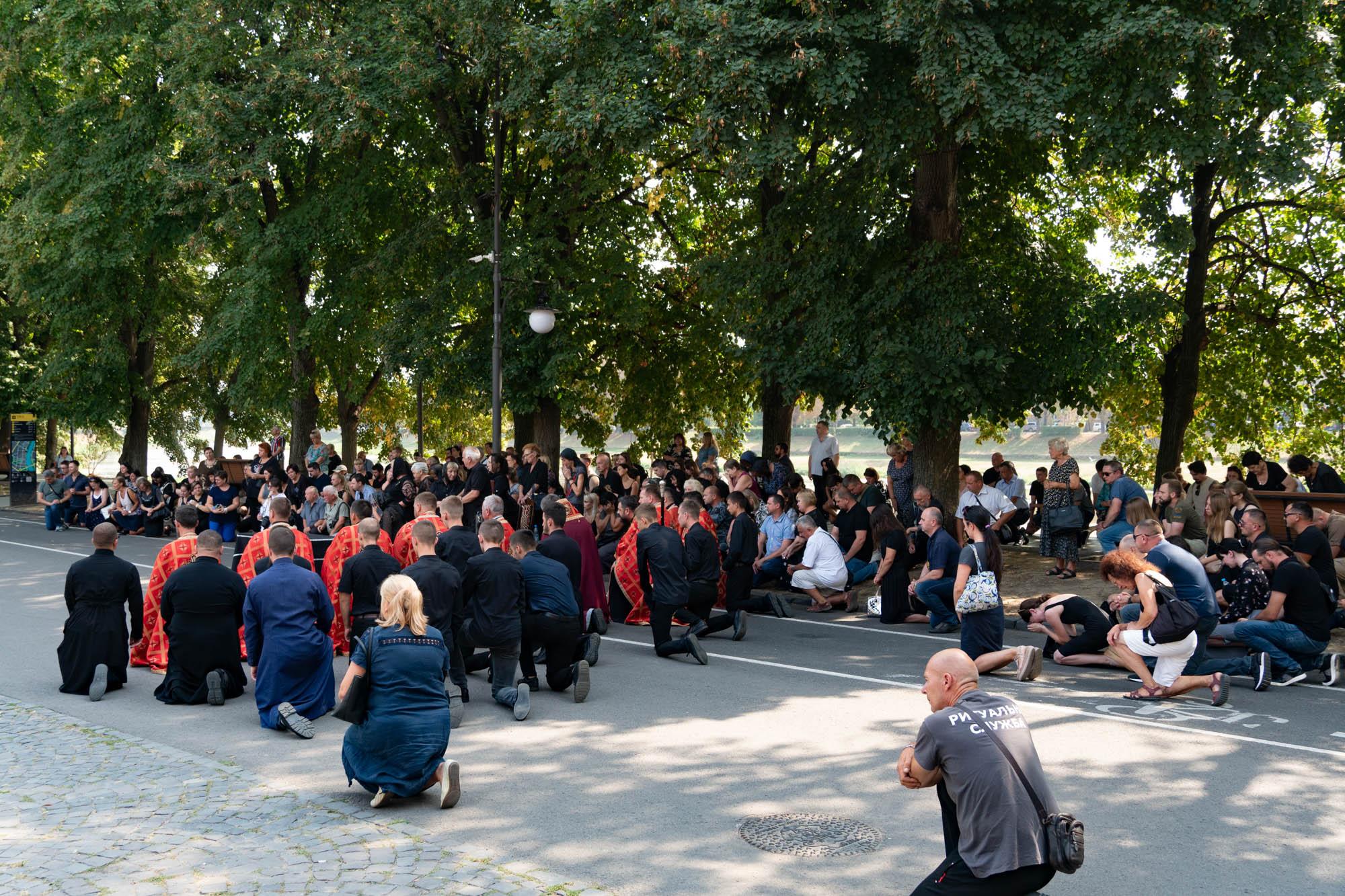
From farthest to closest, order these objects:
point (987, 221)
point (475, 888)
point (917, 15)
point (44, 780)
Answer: point (987, 221) → point (917, 15) → point (44, 780) → point (475, 888)

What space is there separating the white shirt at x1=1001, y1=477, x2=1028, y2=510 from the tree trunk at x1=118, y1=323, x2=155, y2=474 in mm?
23191

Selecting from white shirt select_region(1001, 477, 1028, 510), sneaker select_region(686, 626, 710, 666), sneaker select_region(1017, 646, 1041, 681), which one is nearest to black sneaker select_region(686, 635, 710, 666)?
sneaker select_region(686, 626, 710, 666)

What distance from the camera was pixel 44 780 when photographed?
774 centimetres

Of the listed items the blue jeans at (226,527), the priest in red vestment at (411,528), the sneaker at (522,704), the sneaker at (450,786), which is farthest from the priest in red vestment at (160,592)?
the blue jeans at (226,527)

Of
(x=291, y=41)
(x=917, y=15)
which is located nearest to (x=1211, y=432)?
(x=917, y=15)

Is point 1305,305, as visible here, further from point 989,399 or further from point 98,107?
point 98,107

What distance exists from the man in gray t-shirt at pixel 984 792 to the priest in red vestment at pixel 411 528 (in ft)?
23.9

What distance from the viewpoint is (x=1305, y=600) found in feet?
36.8

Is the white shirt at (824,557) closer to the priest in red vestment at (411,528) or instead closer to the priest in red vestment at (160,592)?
the priest in red vestment at (411,528)

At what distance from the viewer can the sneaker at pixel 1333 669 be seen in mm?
11141

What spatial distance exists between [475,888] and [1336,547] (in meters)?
11.8

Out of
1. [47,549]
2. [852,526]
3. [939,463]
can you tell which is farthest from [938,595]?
[47,549]

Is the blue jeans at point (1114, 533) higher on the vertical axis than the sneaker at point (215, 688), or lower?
higher

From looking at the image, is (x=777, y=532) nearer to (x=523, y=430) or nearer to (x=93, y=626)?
(x=93, y=626)
